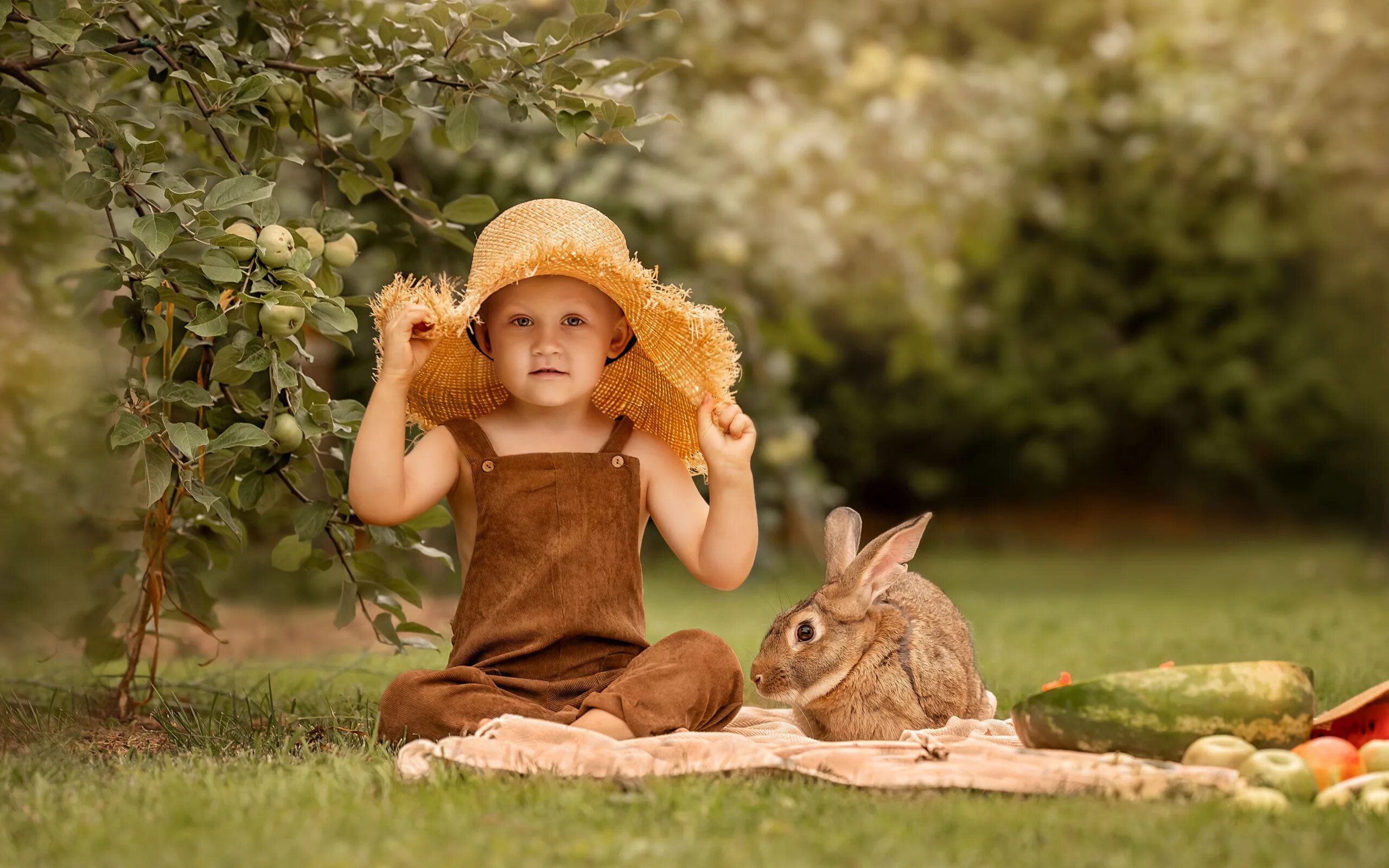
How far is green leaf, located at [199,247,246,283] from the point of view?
277 centimetres

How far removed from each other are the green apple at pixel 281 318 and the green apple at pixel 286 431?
9.1 inches

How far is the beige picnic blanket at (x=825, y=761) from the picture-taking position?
8.23 ft

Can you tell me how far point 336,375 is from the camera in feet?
24.9

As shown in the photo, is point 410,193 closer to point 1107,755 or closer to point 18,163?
point 18,163

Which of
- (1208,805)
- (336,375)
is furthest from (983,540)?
(1208,805)

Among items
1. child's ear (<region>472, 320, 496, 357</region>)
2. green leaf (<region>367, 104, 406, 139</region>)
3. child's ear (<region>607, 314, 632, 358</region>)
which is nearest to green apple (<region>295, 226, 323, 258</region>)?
green leaf (<region>367, 104, 406, 139</region>)

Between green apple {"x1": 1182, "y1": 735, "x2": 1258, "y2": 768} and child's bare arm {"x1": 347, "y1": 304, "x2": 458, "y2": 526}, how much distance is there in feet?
5.81

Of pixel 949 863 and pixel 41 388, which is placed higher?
pixel 41 388

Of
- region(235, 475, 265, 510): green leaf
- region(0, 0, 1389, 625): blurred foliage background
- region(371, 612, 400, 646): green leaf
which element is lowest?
region(371, 612, 400, 646): green leaf

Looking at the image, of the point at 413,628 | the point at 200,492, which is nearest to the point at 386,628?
the point at 413,628

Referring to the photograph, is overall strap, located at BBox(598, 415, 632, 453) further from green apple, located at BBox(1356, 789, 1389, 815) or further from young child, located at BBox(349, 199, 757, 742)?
green apple, located at BBox(1356, 789, 1389, 815)

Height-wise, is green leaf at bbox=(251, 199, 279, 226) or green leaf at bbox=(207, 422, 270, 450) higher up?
green leaf at bbox=(251, 199, 279, 226)

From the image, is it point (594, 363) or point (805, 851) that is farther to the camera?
point (594, 363)

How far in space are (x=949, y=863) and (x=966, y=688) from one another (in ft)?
4.34
